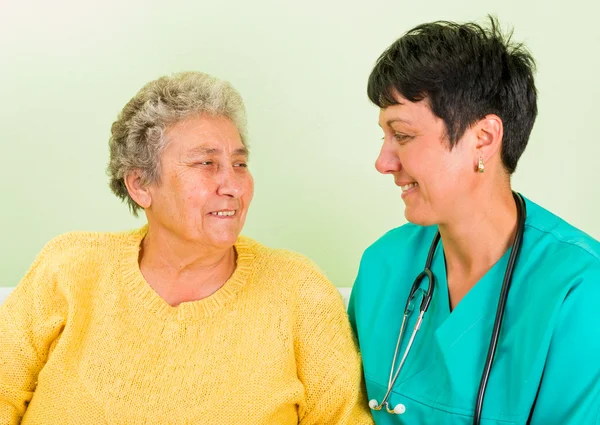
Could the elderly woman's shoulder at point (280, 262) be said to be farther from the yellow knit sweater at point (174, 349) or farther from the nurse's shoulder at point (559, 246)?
the nurse's shoulder at point (559, 246)

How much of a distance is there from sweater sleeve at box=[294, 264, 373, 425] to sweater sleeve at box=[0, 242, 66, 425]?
61 centimetres

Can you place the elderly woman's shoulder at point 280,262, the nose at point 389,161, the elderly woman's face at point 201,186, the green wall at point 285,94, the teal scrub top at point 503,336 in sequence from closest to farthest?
1. the teal scrub top at point 503,336
2. the nose at point 389,161
3. the elderly woman's face at point 201,186
4. the elderly woman's shoulder at point 280,262
5. the green wall at point 285,94

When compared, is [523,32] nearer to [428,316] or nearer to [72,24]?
[428,316]

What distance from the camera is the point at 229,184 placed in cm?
175

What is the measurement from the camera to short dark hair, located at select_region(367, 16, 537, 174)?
1.51 meters

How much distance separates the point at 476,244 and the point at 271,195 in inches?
36.5

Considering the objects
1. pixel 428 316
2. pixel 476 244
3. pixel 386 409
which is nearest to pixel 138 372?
pixel 386 409

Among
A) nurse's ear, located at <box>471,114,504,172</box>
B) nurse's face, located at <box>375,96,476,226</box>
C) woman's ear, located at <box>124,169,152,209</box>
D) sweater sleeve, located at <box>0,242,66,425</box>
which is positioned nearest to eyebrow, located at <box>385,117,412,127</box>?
nurse's face, located at <box>375,96,476,226</box>

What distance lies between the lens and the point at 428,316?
1.67 metres

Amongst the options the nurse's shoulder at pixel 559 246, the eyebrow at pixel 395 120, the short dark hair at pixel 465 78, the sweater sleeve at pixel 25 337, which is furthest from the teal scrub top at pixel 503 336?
the sweater sleeve at pixel 25 337

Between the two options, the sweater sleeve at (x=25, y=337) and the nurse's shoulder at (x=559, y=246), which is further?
the sweater sleeve at (x=25, y=337)

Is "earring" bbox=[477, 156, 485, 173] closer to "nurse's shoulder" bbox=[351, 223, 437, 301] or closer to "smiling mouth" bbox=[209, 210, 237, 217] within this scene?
"nurse's shoulder" bbox=[351, 223, 437, 301]

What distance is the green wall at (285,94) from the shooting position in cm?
230

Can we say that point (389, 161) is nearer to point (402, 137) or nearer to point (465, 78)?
point (402, 137)
